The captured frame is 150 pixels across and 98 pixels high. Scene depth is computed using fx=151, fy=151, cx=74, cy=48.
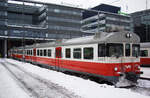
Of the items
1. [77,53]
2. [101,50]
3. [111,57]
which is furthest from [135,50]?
[77,53]

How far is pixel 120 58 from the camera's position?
30.1 feet

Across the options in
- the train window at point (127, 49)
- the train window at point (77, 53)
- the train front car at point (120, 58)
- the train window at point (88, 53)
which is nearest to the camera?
the train front car at point (120, 58)

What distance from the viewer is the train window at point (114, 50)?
29.7 ft

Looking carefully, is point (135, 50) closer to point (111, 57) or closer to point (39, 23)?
point (111, 57)

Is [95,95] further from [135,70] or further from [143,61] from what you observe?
[143,61]

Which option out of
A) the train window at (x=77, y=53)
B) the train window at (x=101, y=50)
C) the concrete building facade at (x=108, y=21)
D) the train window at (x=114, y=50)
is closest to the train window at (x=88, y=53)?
the train window at (x=77, y=53)

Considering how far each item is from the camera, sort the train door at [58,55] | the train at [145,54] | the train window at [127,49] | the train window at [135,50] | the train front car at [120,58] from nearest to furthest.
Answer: the train front car at [120,58] → the train window at [127,49] → the train window at [135,50] → the train door at [58,55] → the train at [145,54]

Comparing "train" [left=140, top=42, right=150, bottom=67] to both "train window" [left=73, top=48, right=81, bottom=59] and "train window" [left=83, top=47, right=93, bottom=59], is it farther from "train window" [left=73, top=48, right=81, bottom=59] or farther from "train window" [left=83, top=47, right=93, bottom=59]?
"train window" [left=83, top=47, right=93, bottom=59]

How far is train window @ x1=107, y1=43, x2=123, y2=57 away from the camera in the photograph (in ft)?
29.7

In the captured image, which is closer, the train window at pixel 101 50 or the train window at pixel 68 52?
the train window at pixel 101 50

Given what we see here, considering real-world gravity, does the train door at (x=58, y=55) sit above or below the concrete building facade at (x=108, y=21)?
below

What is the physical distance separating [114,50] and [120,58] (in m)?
0.61

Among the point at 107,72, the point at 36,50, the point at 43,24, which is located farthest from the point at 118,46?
the point at 43,24

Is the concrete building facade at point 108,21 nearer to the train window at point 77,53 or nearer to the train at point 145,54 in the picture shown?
the train at point 145,54
